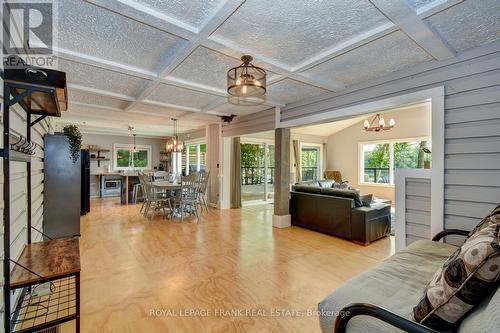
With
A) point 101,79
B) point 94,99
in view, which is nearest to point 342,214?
point 101,79

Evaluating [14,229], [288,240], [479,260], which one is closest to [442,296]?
[479,260]

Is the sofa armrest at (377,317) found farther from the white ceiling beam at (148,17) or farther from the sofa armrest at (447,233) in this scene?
the white ceiling beam at (148,17)

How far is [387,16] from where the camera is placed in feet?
5.79

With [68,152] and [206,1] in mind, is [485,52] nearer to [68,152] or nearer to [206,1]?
[206,1]

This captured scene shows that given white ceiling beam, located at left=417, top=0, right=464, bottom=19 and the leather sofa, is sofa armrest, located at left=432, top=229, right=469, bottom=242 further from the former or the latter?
white ceiling beam, located at left=417, top=0, right=464, bottom=19

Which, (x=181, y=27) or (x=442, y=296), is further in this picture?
(x=181, y=27)

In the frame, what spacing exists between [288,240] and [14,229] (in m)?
3.34

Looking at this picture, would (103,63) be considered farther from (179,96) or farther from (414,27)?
(414,27)

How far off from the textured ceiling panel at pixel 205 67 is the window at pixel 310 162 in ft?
19.7

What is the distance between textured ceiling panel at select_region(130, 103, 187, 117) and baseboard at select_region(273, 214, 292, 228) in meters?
3.09

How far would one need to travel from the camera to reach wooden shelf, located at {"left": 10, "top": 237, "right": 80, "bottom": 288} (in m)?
1.49

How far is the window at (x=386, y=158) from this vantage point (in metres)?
7.18

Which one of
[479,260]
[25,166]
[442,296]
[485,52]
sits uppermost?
[485,52]

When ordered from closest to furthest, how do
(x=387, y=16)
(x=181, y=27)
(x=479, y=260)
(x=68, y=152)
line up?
(x=479, y=260) → (x=387, y=16) → (x=181, y=27) → (x=68, y=152)
